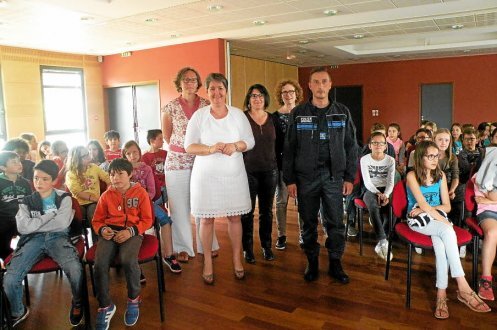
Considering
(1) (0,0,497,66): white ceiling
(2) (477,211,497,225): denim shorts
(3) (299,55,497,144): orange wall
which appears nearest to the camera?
(2) (477,211,497,225): denim shorts

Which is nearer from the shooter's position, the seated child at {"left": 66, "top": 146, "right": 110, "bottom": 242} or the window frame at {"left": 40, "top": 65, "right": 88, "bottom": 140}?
the seated child at {"left": 66, "top": 146, "right": 110, "bottom": 242}

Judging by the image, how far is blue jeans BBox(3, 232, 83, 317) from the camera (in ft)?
8.44

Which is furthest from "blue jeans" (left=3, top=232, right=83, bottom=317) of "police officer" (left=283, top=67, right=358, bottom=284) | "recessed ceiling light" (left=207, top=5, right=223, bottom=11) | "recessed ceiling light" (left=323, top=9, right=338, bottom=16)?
"recessed ceiling light" (left=323, top=9, right=338, bottom=16)

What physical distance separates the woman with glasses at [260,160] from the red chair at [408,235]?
1106 millimetres

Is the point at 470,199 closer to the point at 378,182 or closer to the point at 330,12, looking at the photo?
the point at 378,182

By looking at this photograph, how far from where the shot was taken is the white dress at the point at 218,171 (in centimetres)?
318

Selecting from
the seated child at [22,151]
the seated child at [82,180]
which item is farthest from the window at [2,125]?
the seated child at [82,180]

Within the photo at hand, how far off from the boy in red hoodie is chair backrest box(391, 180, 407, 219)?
1.85 m

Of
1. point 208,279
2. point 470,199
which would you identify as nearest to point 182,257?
point 208,279

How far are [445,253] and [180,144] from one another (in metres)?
2.30

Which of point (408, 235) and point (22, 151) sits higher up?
point (22, 151)

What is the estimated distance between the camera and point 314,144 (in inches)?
125

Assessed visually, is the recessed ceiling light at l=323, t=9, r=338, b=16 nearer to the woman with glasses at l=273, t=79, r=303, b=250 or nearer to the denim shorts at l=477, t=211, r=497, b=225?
the woman with glasses at l=273, t=79, r=303, b=250

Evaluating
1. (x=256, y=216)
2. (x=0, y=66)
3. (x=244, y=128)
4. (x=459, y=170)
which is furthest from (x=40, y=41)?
(x=459, y=170)
